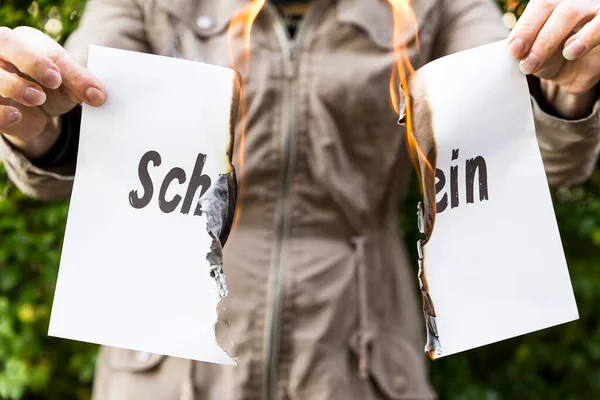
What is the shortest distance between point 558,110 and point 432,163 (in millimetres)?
302

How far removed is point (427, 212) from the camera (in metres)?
0.80

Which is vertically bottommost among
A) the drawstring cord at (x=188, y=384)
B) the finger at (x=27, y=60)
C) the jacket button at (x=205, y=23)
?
the drawstring cord at (x=188, y=384)

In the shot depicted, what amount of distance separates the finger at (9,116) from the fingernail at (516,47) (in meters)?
0.62

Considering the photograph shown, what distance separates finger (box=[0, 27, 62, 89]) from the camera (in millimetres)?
813

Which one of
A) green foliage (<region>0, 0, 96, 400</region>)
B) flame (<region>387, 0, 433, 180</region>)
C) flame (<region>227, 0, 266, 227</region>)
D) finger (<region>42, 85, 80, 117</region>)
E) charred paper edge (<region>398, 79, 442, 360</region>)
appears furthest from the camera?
green foliage (<region>0, 0, 96, 400</region>)

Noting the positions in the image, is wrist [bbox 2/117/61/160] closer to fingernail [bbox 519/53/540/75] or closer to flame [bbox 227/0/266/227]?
flame [bbox 227/0/266/227]

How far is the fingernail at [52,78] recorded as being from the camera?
0.82 meters

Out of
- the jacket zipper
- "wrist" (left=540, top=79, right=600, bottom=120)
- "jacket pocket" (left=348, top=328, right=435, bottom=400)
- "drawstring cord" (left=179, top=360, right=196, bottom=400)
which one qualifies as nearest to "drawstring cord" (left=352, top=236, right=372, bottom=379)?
"jacket pocket" (left=348, top=328, right=435, bottom=400)

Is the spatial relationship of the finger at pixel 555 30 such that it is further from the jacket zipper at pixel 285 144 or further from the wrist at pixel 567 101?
the jacket zipper at pixel 285 144

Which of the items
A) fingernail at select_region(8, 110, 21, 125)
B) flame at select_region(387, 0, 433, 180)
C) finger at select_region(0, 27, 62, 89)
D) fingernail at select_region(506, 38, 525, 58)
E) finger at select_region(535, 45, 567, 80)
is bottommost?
fingernail at select_region(8, 110, 21, 125)

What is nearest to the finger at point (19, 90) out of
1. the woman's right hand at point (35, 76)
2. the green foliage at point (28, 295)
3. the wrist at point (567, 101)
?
the woman's right hand at point (35, 76)

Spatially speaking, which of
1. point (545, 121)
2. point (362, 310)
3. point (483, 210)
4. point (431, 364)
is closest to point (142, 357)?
point (362, 310)

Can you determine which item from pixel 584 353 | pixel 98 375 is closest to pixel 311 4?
pixel 98 375

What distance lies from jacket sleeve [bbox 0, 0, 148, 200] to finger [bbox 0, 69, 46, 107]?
172mm
